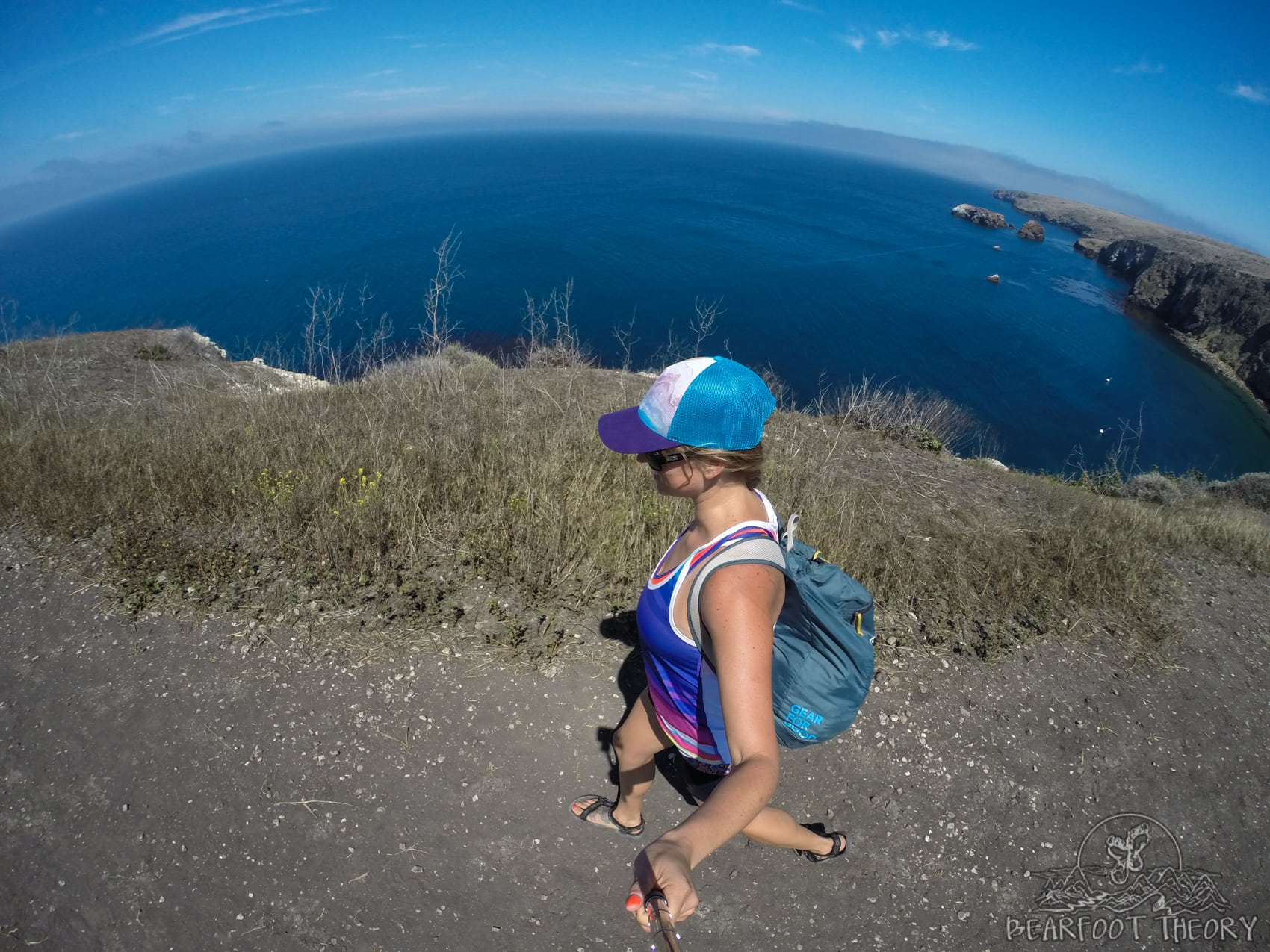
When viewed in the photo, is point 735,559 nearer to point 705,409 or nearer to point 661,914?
point 705,409

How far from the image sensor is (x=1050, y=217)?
119062mm

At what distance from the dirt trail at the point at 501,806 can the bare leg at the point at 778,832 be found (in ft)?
1.43

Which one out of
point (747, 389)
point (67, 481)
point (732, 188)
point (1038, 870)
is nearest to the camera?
point (747, 389)

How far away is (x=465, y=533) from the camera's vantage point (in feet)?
14.0

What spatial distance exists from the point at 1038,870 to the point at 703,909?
1692 millimetres

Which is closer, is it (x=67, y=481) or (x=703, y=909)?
(x=703, y=909)

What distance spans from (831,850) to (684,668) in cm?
157

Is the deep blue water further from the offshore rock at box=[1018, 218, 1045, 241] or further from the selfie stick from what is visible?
the selfie stick

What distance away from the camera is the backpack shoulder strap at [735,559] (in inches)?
58.5

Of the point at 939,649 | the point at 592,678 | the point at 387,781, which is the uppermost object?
the point at 939,649

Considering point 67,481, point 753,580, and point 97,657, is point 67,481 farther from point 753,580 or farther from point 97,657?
point 753,580

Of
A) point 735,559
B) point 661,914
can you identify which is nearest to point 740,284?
point 735,559

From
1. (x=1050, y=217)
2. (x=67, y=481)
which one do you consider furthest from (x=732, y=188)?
(x=67, y=481)

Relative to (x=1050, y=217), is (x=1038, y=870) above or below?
below
